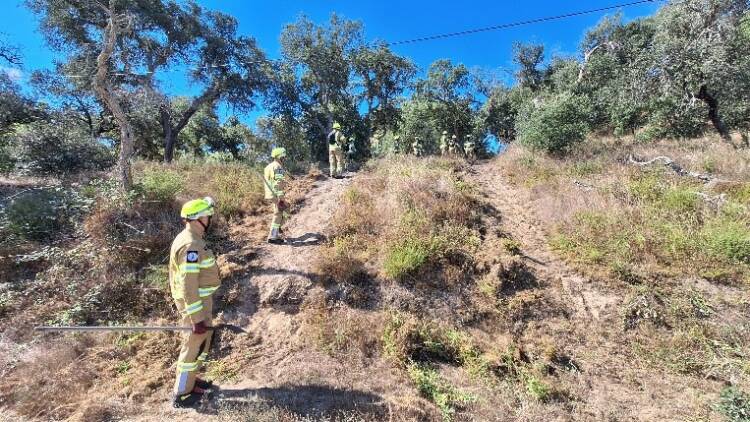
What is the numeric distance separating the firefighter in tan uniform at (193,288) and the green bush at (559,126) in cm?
1016

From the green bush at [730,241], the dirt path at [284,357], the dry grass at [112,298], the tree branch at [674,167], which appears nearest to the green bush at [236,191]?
the dry grass at [112,298]

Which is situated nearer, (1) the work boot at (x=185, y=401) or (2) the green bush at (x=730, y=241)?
(1) the work boot at (x=185, y=401)

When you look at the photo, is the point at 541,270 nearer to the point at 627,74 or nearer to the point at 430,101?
the point at 627,74

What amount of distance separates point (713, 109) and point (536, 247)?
1103cm

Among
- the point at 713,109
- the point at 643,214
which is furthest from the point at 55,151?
the point at 713,109

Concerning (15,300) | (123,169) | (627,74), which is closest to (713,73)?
(627,74)

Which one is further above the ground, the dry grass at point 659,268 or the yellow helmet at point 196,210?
the yellow helmet at point 196,210

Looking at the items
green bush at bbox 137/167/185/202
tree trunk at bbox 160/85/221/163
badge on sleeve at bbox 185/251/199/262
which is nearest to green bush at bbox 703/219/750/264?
badge on sleeve at bbox 185/251/199/262

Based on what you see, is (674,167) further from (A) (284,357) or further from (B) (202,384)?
(B) (202,384)

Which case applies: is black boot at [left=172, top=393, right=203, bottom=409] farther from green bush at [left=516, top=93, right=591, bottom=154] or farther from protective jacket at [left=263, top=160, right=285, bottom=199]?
green bush at [left=516, top=93, right=591, bottom=154]

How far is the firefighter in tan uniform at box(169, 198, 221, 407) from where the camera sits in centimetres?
459

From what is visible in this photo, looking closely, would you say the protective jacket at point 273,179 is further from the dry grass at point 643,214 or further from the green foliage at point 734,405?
the green foliage at point 734,405

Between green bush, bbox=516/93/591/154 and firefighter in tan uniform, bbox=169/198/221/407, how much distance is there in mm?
10158

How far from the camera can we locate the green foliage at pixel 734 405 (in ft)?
14.2
